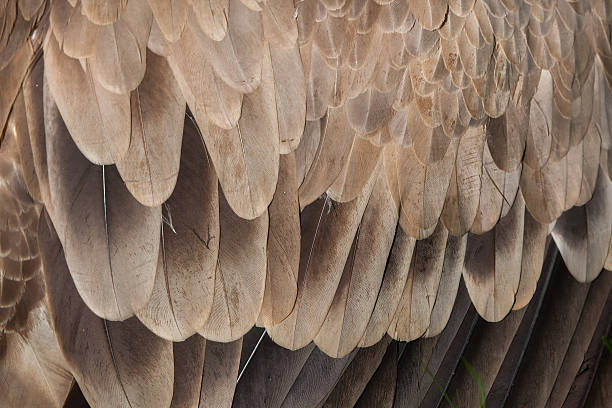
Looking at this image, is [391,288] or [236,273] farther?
[391,288]

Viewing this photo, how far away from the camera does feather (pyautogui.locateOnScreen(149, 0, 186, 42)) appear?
1.66 metres

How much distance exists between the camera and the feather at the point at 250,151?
1.72 m

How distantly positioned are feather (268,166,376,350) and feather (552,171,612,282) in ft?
2.30

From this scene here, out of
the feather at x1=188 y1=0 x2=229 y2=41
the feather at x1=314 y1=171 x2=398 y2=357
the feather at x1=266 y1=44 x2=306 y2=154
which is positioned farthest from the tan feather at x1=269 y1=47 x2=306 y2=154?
the feather at x1=314 y1=171 x2=398 y2=357

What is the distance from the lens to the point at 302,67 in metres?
1.76

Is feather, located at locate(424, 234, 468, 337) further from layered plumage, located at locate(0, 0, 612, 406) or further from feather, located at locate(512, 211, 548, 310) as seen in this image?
feather, located at locate(512, 211, 548, 310)

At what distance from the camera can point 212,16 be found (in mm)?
1700

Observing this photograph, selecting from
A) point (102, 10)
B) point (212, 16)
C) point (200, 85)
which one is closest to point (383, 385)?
point (200, 85)

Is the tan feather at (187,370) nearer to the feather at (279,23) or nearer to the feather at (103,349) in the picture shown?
the feather at (103,349)

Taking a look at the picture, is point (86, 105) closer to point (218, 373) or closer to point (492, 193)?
point (218, 373)

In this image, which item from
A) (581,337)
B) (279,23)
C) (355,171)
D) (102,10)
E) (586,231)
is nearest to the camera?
(102,10)

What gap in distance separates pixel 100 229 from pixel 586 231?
135 centimetres

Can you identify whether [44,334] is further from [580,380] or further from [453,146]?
[580,380]

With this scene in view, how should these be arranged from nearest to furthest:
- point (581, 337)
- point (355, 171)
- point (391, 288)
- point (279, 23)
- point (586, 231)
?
point (279, 23) < point (355, 171) < point (391, 288) < point (586, 231) < point (581, 337)
